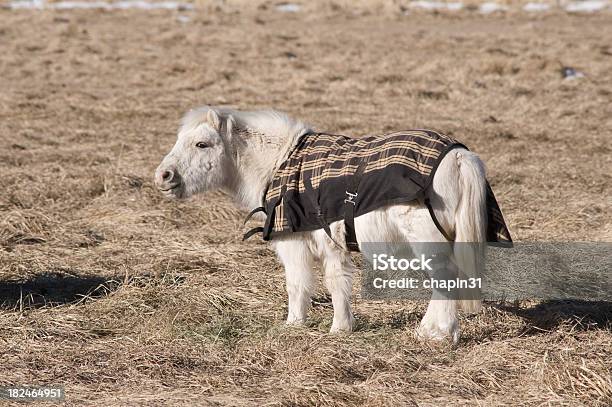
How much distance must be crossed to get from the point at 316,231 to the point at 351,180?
444 millimetres

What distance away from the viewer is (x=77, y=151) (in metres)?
11.8

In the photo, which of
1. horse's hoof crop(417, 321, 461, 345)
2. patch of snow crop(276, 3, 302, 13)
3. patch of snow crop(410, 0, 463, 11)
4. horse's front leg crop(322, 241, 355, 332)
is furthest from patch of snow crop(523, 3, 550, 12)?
horse's hoof crop(417, 321, 461, 345)

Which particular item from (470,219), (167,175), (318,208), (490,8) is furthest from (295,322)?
(490,8)

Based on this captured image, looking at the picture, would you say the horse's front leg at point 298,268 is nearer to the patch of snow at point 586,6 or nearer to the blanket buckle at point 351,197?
the blanket buckle at point 351,197

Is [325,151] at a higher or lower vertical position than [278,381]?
higher

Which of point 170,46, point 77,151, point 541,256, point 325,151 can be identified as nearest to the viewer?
point 325,151

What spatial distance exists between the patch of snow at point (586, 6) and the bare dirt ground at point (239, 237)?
16.9 m

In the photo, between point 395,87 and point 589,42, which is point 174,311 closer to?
point 395,87

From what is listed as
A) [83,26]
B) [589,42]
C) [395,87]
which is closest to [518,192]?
[395,87]

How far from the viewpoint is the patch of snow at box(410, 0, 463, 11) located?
127 ft

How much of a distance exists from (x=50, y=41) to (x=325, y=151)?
21.6m

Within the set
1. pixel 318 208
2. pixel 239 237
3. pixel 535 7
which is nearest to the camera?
pixel 318 208

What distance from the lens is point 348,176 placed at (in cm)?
512

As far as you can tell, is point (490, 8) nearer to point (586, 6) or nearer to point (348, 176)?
point (586, 6)
